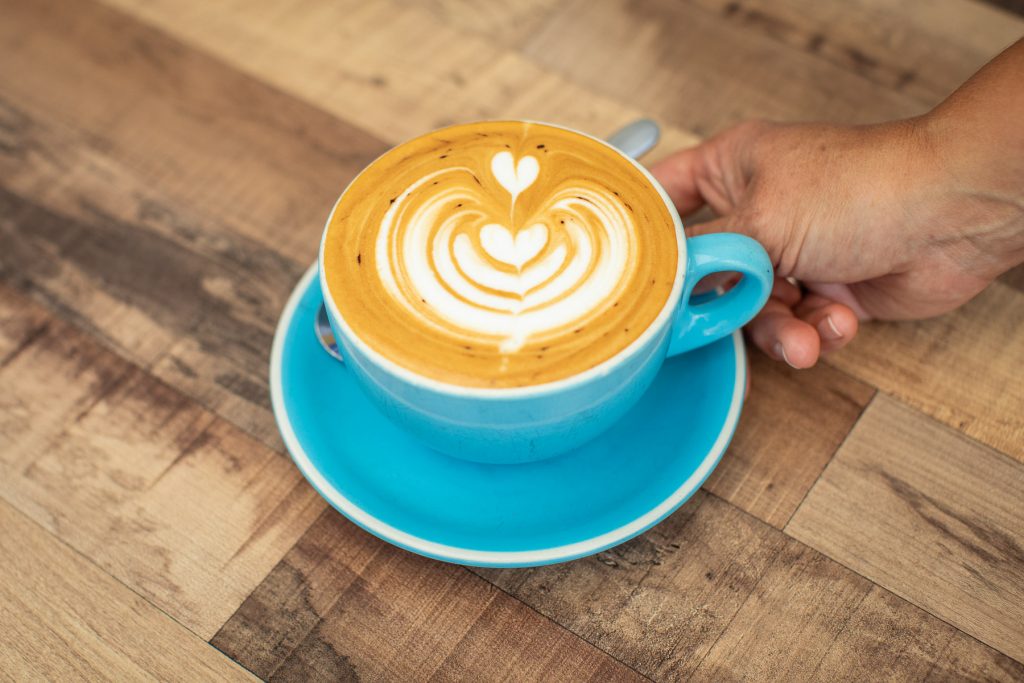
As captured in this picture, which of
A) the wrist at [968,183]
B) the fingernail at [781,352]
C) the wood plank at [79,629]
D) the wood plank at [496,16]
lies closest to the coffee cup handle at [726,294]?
the fingernail at [781,352]

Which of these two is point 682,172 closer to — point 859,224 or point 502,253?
point 859,224

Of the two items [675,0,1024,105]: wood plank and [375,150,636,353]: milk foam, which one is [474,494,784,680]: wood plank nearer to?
[375,150,636,353]: milk foam

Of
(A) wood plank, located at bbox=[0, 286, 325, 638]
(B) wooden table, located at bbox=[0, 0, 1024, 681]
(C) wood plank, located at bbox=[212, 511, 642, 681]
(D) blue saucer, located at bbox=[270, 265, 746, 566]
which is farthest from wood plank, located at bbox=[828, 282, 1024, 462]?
(A) wood plank, located at bbox=[0, 286, 325, 638]

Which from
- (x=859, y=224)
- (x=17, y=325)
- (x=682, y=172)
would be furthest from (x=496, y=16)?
(x=17, y=325)

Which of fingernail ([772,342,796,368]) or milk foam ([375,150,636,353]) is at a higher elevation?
milk foam ([375,150,636,353])

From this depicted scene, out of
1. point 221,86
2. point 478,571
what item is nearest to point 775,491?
point 478,571

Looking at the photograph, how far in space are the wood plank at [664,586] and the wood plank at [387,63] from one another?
488 mm

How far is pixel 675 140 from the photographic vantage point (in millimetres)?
1109

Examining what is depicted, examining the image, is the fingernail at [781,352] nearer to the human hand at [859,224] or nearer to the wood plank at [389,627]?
the human hand at [859,224]

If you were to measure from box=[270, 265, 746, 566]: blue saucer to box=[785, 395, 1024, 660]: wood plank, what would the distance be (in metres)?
0.14

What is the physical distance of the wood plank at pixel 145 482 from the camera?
81 cm

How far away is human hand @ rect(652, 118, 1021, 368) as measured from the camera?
855 mm

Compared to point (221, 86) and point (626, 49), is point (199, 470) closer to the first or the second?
point (221, 86)

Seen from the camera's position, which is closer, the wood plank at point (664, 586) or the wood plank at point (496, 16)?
the wood plank at point (664, 586)
